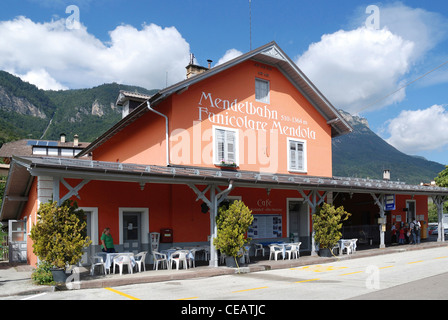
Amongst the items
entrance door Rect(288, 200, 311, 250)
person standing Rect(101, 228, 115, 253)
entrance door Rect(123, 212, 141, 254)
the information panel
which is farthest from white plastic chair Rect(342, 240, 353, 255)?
person standing Rect(101, 228, 115, 253)

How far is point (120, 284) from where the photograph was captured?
11.4 meters

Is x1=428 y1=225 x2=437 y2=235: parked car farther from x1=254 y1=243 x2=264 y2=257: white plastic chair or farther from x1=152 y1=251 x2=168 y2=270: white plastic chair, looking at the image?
x1=152 y1=251 x2=168 y2=270: white plastic chair

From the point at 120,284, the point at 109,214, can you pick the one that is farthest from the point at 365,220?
the point at 120,284

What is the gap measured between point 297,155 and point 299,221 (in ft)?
10.4

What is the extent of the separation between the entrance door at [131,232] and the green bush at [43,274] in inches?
172

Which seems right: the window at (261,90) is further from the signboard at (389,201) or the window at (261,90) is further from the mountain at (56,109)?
the mountain at (56,109)

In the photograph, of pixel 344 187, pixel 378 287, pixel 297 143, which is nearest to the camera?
pixel 378 287

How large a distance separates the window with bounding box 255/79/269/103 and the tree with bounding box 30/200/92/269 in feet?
36.2

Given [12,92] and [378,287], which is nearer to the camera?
[378,287]

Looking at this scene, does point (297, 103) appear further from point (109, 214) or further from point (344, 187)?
point (109, 214)

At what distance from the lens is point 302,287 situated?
10.7 meters

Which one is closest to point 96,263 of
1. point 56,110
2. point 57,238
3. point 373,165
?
point 57,238

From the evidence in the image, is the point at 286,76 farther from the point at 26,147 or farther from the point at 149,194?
the point at 26,147
